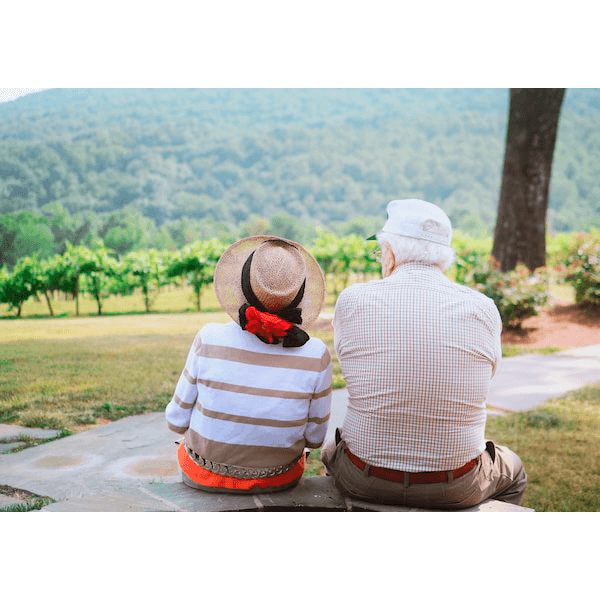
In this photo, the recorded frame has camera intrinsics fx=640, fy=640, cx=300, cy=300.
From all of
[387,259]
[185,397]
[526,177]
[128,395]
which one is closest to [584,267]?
[526,177]

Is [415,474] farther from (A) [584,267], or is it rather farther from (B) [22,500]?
(A) [584,267]

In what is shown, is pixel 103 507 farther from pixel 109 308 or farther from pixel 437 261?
pixel 109 308

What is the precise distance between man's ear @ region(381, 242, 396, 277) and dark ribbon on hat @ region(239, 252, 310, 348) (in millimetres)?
346

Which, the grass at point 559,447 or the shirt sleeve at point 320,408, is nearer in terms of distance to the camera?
the shirt sleeve at point 320,408

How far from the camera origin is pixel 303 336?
2113 millimetres

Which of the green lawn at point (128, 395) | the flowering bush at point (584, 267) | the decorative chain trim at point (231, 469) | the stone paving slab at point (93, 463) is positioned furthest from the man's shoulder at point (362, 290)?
the flowering bush at point (584, 267)

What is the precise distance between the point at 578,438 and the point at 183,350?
9.27ft

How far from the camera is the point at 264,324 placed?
2072 millimetres

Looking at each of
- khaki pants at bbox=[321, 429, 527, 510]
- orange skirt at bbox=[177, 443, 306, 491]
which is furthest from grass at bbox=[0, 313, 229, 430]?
khaki pants at bbox=[321, 429, 527, 510]

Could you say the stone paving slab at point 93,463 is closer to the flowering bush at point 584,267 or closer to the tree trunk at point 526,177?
the tree trunk at point 526,177

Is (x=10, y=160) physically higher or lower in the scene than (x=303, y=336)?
higher

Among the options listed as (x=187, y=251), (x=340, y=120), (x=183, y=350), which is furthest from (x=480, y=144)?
(x=183, y=350)

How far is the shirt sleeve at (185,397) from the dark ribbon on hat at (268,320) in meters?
0.19

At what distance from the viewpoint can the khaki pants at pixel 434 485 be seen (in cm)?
219
